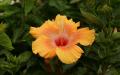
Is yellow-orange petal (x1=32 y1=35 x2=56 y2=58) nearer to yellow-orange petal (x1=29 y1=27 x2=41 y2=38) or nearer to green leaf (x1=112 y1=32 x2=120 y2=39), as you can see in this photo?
yellow-orange petal (x1=29 y1=27 x2=41 y2=38)

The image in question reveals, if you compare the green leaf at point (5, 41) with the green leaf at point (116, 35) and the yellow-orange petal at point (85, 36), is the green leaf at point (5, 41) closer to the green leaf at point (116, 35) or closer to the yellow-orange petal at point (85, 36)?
the yellow-orange petal at point (85, 36)

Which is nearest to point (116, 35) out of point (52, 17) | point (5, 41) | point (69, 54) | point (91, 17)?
point (91, 17)

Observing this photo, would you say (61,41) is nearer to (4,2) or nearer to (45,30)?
(45,30)

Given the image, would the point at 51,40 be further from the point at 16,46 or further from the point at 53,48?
the point at 16,46

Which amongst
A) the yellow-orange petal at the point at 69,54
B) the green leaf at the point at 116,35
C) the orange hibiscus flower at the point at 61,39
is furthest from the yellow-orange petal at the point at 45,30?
the green leaf at the point at 116,35

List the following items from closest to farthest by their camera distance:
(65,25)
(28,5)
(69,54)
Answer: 1. (69,54)
2. (65,25)
3. (28,5)

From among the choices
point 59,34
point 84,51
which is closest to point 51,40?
point 59,34
